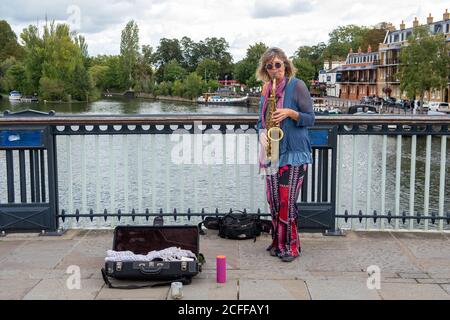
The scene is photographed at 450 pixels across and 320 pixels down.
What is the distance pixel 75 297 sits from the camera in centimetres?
439

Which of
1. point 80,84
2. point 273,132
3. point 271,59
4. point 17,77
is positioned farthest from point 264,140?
point 17,77

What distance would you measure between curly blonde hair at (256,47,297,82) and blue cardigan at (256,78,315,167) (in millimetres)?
102

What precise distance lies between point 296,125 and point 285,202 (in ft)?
2.21

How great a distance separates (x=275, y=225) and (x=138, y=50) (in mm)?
136332

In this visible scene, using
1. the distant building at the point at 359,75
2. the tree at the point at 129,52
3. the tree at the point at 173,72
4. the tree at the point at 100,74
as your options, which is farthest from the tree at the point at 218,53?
the distant building at the point at 359,75

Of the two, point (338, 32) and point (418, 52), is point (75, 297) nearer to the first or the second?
point (418, 52)

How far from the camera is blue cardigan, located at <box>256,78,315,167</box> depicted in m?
5.23

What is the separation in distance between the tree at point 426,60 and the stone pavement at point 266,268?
4884cm

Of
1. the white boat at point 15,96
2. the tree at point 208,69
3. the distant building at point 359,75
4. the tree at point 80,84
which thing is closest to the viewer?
the distant building at point 359,75

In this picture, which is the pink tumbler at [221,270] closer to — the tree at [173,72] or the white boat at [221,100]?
the white boat at [221,100]

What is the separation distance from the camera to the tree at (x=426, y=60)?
51.8 m

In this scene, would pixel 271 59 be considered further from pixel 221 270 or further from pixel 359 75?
pixel 359 75

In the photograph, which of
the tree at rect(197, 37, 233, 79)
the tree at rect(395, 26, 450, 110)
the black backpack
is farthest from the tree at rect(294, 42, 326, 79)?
the black backpack

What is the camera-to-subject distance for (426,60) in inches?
2063
